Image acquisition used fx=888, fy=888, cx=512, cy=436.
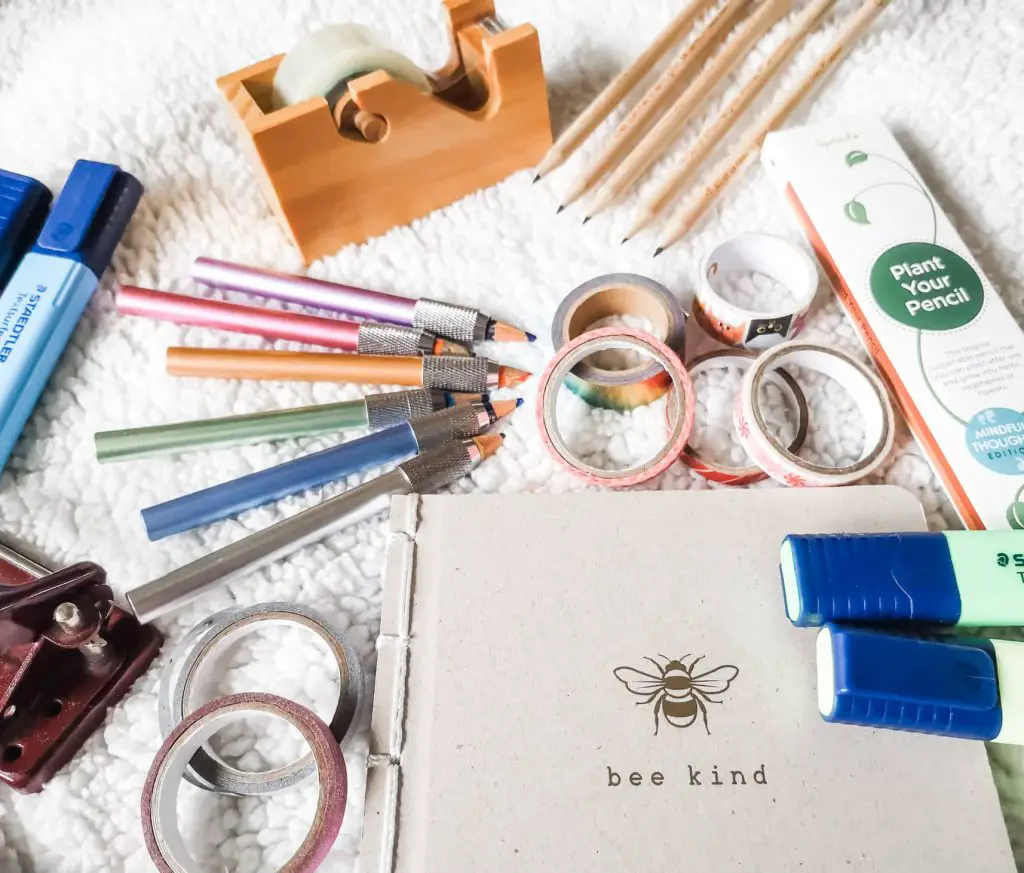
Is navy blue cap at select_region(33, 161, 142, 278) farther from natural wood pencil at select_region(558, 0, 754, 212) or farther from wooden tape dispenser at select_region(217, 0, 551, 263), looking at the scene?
natural wood pencil at select_region(558, 0, 754, 212)

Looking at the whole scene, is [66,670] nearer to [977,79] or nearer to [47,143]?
[47,143]

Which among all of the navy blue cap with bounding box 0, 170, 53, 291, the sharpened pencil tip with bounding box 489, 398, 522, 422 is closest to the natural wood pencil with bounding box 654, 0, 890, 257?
the sharpened pencil tip with bounding box 489, 398, 522, 422

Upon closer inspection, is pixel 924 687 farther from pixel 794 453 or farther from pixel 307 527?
pixel 307 527

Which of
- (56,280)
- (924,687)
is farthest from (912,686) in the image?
(56,280)

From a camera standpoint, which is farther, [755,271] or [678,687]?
[755,271]

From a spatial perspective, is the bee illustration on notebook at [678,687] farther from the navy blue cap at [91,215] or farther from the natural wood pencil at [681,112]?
the navy blue cap at [91,215]

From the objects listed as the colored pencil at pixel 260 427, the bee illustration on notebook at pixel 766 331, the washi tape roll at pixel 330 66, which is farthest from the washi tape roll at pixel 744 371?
the washi tape roll at pixel 330 66

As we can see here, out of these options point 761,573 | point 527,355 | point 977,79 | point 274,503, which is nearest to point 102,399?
point 274,503

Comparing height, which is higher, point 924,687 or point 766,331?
point 766,331
